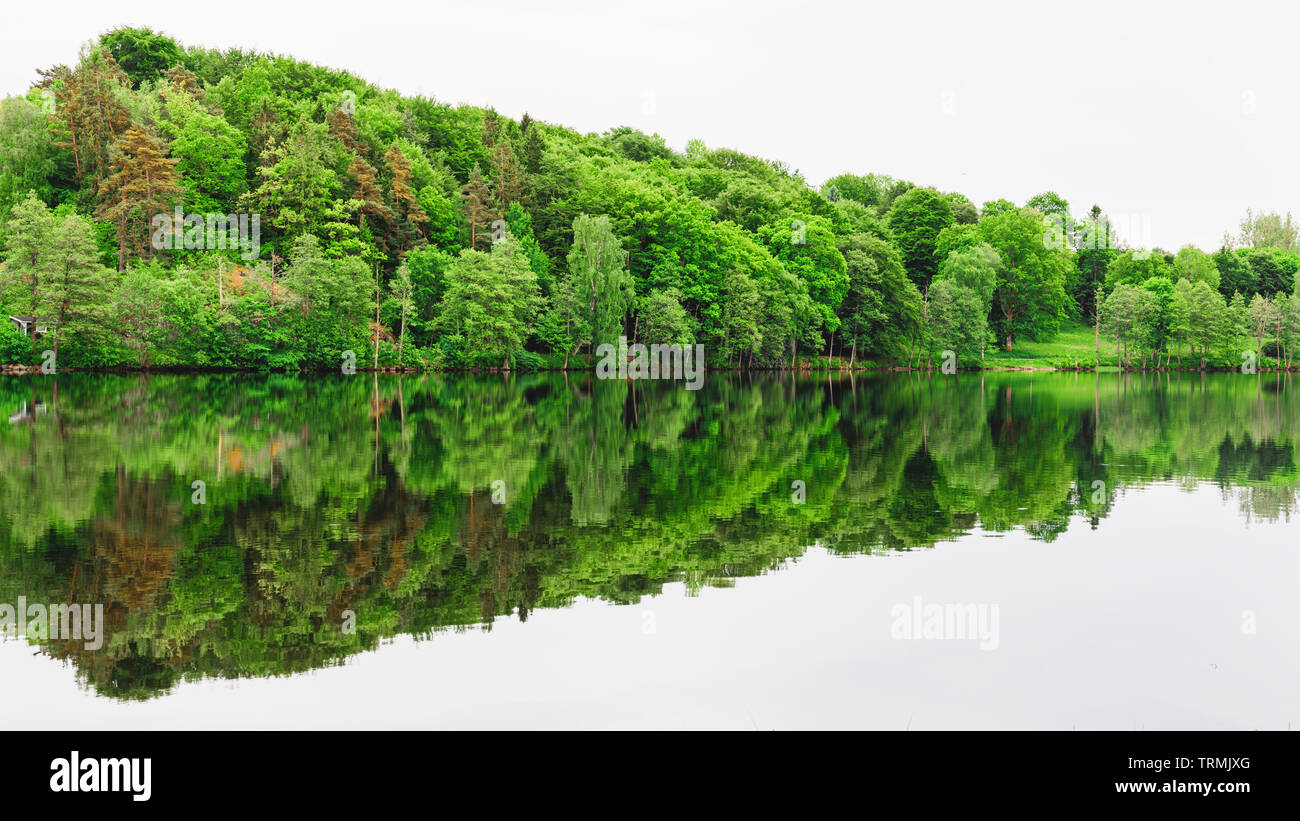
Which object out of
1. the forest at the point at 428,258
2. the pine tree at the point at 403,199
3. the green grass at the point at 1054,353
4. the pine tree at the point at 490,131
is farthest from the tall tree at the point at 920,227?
the pine tree at the point at 403,199

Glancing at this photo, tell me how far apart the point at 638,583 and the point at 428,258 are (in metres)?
64.6

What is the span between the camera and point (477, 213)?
262 ft

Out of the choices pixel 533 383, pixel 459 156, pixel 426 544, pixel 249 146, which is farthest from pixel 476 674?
pixel 459 156

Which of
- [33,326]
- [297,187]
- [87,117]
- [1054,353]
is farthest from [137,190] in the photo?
[1054,353]

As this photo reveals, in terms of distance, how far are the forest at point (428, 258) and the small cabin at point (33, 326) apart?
180mm

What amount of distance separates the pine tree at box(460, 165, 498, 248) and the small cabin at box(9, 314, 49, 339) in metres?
31.2

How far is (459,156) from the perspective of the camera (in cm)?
10206

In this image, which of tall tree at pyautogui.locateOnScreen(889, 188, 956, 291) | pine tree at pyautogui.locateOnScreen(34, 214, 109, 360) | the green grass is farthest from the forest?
tall tree at pyautogui.locateOnScreen(889, 188, 956, 291)

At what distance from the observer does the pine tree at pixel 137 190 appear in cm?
6962

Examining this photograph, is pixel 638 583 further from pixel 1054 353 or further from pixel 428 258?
pixel 1054 353

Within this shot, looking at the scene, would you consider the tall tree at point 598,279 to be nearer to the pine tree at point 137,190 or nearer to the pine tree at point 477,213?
the pine tree at point 477,213
